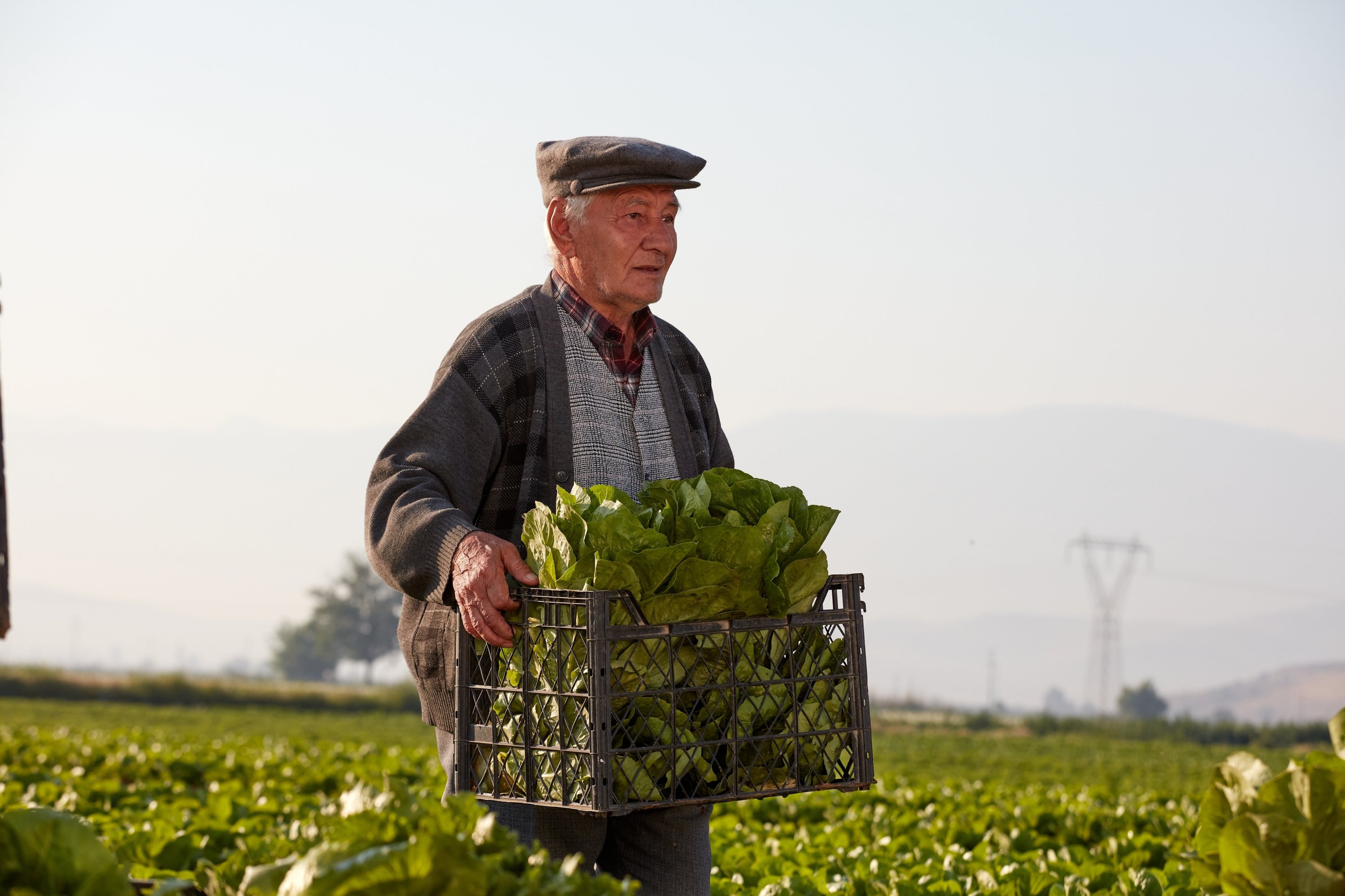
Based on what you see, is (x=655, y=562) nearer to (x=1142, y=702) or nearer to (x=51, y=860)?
(x=51, y=860)

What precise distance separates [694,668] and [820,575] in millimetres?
364

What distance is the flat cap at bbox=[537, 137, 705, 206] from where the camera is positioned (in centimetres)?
321

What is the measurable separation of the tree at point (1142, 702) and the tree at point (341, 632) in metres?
66.8

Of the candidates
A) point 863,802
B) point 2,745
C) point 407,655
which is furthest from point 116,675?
point 407,655

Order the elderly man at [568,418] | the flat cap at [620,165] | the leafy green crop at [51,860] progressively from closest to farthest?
the leafy green crop at [51,860], the elderly man at [568,418], the flat cap at [620,165]

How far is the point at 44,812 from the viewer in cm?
188

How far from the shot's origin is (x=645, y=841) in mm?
3133

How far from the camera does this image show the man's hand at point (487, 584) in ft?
8.30

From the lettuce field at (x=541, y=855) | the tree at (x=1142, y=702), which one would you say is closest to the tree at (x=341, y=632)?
the tree at (x=1142, y=702)

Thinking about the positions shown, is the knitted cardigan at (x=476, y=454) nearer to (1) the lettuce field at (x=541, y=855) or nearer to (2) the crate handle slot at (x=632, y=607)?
(1) the lettuce field at (x=541, y=855)

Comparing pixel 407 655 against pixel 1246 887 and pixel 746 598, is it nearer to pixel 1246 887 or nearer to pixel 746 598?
pixel 746 598

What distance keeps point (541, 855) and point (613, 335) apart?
5.83 ft

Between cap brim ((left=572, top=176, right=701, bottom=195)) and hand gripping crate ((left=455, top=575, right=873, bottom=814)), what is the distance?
115cm

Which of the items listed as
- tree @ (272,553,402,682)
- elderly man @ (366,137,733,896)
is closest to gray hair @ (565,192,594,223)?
elderly man @ (366,137,733,896)
